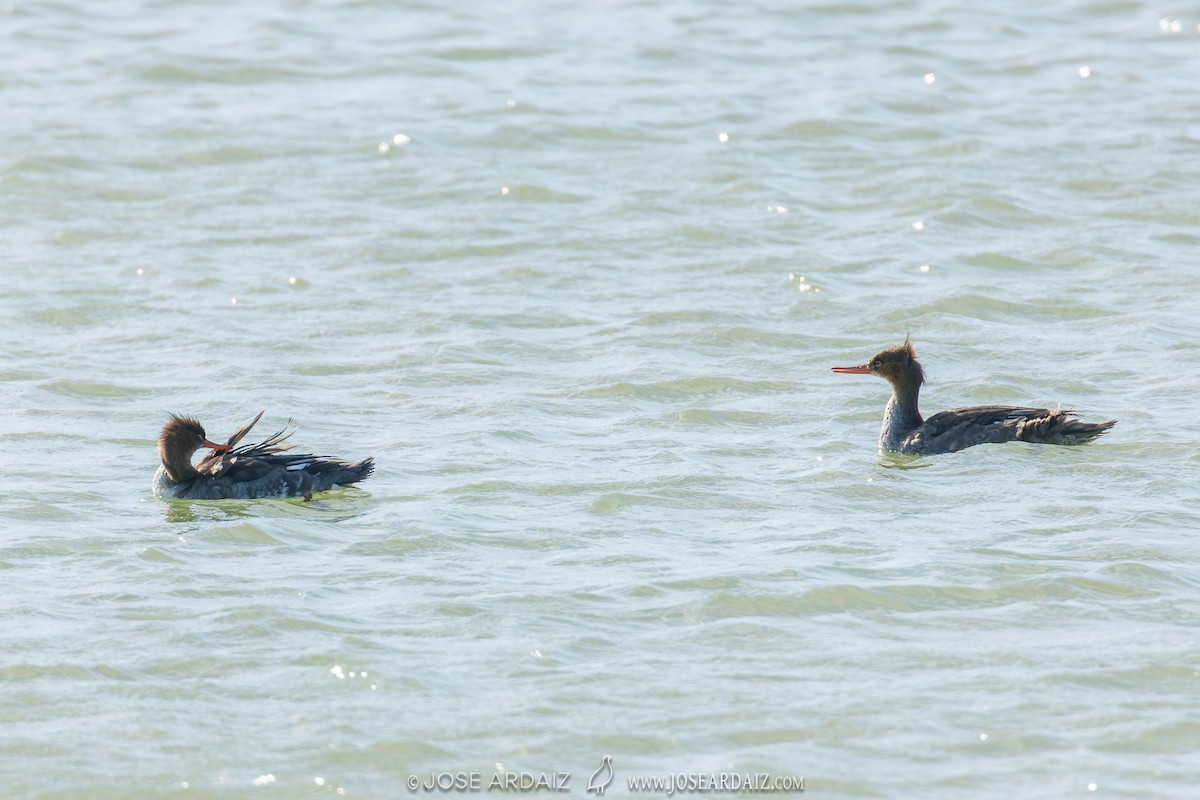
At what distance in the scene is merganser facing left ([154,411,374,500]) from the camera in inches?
448

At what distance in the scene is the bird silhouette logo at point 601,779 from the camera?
24.8 feet

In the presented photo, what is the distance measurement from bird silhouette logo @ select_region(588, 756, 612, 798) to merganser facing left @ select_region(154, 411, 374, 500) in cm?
411

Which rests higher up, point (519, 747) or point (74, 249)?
point (74, 249)

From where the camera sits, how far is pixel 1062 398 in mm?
13367

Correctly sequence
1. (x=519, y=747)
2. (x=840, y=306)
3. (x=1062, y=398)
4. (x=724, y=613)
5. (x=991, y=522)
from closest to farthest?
1. (x=519, y=747)
2. (x=724, y=613)
3. (x=991, y=522)
4. (x=1062, y=398)
5. (x=840, y=306)

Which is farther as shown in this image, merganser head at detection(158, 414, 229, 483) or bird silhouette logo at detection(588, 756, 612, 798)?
merganser head at detection(158, 414, 229, 483)

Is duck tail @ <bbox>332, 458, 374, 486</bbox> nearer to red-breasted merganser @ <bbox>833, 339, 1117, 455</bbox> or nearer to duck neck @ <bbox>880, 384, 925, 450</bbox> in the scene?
red-breasted merganser @ <bbox>833, 339, 1117, 455</bbox>

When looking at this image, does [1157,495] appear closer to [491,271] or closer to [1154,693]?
[1154,693]

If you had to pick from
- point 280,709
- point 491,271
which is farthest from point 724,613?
point 491,271

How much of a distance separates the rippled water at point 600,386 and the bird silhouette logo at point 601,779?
52 millimetres

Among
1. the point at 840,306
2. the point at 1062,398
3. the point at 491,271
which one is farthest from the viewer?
the point at 491,271

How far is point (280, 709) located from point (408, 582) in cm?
166

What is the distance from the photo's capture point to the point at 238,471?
38.4ft

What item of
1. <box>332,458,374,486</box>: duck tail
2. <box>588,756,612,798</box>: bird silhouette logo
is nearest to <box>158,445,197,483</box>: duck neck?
<box>332,458,374,486</box>: duck tail
